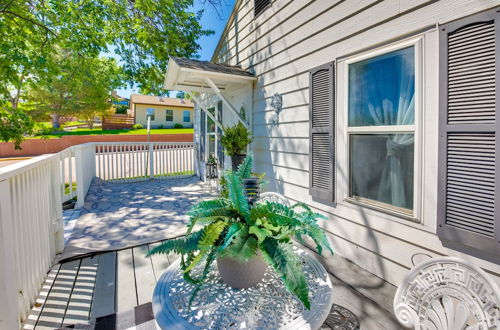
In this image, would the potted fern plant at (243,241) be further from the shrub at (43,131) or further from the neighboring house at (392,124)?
the shrub at (43,131)

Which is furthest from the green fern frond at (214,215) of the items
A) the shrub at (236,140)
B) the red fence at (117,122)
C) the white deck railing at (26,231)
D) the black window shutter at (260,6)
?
the red fence at (117,122)

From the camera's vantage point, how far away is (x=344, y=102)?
2355 millimetres

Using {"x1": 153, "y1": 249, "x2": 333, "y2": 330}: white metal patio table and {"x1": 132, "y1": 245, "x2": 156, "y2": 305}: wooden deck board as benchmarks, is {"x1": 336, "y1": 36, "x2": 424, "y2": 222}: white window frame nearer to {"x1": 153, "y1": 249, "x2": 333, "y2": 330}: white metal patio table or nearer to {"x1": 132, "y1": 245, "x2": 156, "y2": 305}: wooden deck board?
{"x1": 153, "y1": 249, "x2": 333, "y2": 330}: white metal patio table

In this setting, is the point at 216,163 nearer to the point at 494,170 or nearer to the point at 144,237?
the point at 144,237

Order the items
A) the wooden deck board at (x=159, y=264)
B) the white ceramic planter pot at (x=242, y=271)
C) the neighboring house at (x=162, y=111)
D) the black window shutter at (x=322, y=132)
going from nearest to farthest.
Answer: the white ceramic planter pot at (x=242, y=271), the wooden deck board at (x=159, y=264), the black window shutter at (x=322, y=132), the neighboring house at (x=162, y=111)

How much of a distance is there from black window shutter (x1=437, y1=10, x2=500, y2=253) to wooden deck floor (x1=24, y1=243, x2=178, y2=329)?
2234 mm

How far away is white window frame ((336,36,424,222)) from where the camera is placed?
5.78 ft

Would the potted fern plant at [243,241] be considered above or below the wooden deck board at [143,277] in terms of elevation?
above

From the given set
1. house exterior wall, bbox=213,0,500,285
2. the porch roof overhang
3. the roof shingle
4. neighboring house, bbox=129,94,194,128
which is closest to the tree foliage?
the porch roof overhang

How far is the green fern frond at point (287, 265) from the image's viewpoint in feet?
3.03

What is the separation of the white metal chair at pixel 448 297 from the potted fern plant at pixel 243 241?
0.38 m

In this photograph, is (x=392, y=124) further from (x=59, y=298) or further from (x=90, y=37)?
(x=90, y=37)

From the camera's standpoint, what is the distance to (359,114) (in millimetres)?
2256

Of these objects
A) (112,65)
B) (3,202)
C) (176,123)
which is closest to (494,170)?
(3,202)
